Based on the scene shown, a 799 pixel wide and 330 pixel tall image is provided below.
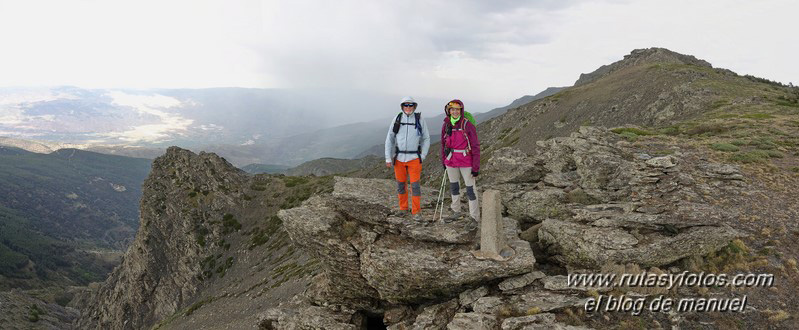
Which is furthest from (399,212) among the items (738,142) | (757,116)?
(757,116)

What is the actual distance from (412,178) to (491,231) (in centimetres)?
416

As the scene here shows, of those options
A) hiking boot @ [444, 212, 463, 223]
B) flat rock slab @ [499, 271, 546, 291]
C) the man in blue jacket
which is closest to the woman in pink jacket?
the man in blue jacket

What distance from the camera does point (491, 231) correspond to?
1497 cm

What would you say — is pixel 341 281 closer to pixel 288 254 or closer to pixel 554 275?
pixel 554 275

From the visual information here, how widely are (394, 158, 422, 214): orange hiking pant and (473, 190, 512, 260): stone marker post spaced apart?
3.17 metres

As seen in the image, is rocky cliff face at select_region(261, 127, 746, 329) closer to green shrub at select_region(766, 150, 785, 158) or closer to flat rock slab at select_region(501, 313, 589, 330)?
flat rock slab at select_region(501, 313, 589, 330)

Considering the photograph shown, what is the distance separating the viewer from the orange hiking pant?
16.2 metres

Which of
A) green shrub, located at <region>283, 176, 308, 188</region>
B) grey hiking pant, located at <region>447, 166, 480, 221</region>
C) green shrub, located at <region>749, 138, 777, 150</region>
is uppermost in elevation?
green shrub, located at <region>749, 138, 777, 150</region>

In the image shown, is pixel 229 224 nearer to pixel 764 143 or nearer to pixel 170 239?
pixel 170 239

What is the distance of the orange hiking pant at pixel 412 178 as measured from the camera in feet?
53.3

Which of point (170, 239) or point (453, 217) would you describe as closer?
point (453, 217)

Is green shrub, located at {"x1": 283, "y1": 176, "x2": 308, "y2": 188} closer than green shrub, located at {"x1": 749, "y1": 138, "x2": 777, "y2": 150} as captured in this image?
No

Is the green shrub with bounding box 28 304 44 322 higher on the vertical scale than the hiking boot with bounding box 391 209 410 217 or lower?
lower

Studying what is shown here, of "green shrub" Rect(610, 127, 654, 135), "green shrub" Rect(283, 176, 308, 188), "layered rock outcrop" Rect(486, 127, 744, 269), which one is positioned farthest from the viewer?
"green shrub" Rect(283, 176, 308, 188)
